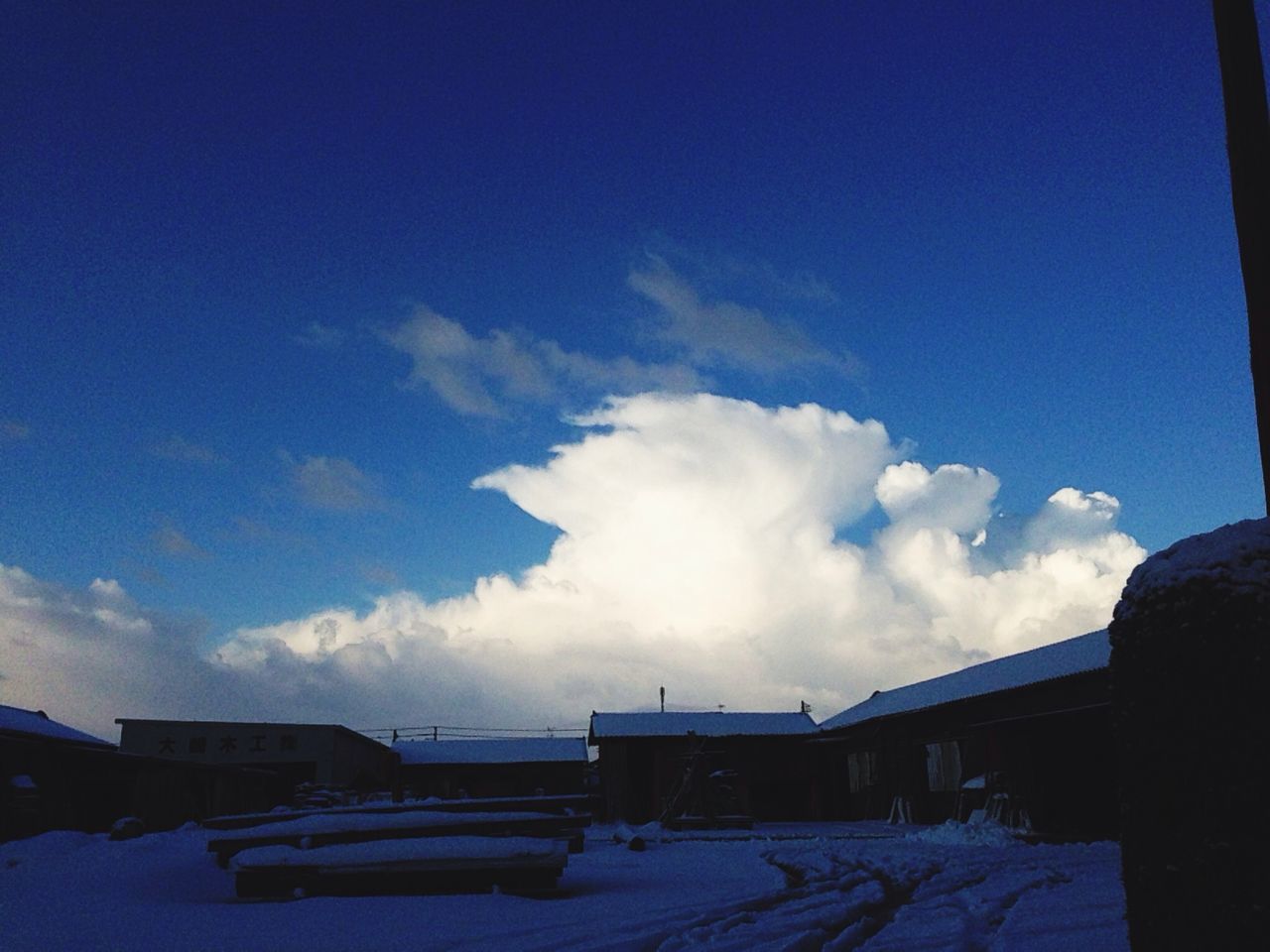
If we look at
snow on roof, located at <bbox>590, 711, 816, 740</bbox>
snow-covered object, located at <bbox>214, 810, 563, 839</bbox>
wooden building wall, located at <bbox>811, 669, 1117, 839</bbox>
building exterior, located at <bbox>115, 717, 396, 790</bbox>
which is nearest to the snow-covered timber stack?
snow-covered object, located at <bbox>214, 810, 563, 839</bbox>

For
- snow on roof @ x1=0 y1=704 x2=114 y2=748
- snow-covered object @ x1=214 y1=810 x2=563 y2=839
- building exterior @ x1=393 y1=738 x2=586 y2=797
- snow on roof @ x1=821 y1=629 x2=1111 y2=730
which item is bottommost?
building exterior @ x1=393 y1=738 x2=586 y2=797

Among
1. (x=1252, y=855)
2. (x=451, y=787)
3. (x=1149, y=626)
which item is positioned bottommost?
(x=451, y=787)

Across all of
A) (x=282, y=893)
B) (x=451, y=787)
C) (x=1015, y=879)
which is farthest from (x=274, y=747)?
(x=1015, y=879)

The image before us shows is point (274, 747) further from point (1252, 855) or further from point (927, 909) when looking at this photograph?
point (1252, 855)

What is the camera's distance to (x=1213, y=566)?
2.84 metres

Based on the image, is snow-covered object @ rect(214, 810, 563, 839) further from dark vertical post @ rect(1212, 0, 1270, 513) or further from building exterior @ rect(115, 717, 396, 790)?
building exterior @ rect(115, 717, 396, 790)

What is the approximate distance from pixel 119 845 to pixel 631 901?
22.8 feet

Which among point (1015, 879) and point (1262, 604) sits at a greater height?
point (1262, 604)

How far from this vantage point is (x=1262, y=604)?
2691 millimetres

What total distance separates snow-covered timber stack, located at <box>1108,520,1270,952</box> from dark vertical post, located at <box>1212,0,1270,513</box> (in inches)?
38.1

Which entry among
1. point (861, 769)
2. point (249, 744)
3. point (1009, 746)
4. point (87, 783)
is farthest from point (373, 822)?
point (249, 744)

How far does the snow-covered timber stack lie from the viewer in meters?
2.65

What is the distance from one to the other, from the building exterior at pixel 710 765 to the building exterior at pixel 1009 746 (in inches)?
165

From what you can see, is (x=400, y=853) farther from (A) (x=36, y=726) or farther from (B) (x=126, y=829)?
(A) (x=36, y=726)
